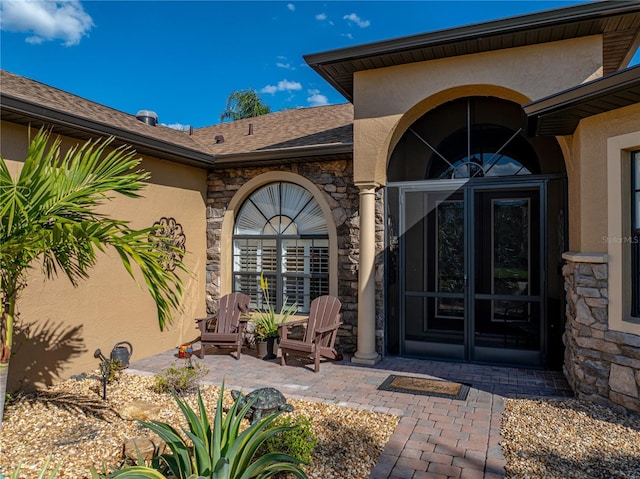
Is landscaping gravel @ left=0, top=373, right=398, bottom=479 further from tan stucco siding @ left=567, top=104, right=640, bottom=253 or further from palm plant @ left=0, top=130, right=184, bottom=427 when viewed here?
tan stucco siding @ left=567, top=104, right=640, bottom=253

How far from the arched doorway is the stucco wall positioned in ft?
11.0

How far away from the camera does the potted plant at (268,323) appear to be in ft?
21.0

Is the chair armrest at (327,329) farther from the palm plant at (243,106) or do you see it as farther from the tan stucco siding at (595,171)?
the palm plant at (243,106)

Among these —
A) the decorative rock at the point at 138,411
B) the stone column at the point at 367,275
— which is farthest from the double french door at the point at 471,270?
the decorative rock at the point at 138,411

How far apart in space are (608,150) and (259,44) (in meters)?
13.2

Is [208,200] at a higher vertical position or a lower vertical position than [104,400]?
higher

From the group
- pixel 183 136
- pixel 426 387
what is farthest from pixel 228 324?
pixel 183 136

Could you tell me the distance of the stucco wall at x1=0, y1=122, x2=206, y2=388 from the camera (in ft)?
16.1

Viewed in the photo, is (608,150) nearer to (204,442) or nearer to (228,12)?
(204,442)

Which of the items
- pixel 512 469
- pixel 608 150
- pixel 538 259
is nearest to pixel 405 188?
pixel 538 259

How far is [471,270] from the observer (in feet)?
19.7

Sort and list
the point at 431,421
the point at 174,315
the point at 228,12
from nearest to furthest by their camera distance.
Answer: the point at 431,421 → the point at 174,315 → the point at 228,12

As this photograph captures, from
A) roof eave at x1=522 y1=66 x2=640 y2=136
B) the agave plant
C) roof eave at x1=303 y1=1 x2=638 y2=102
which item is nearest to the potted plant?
the agave plant

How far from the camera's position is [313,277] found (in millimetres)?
7086
